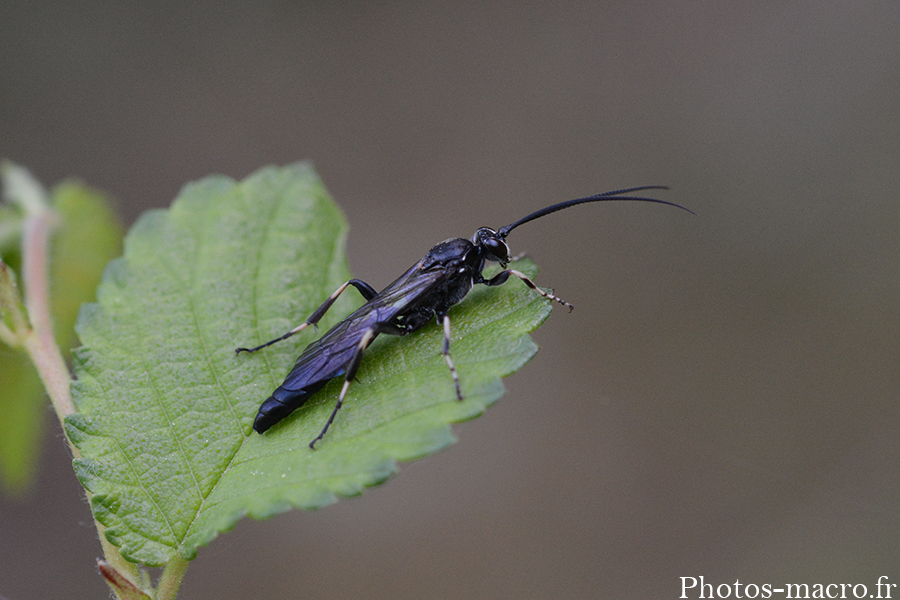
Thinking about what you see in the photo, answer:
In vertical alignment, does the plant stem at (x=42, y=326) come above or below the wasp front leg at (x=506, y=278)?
below

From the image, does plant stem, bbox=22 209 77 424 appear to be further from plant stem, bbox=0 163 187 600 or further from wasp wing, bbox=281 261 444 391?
wasp wing, bbox=281 261 444 391

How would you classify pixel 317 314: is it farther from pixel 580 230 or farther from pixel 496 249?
pixel 580 230

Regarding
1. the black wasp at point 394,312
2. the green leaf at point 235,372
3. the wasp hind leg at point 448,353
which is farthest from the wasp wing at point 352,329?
the wasp hind leg at point 448,353

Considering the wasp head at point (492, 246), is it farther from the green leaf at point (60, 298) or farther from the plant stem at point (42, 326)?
the green leaf at point (60, 298)

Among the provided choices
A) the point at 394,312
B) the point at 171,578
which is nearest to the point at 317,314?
the point at 394,312

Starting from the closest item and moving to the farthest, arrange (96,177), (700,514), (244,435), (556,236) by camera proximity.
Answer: (244,435)
(700,514)
(556,236)
(96,177)

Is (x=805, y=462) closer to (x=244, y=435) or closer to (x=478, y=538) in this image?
(x=478, y=538)

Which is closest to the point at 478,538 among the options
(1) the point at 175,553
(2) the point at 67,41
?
(1) the point at 175,553
